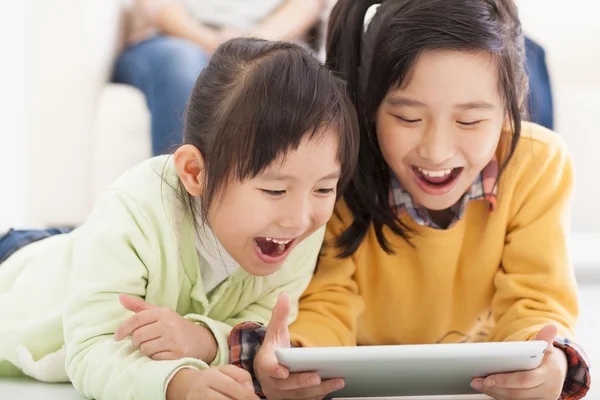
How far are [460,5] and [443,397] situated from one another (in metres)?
0.50

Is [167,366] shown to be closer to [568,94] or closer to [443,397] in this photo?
[443,397]

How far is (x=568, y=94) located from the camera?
2119mm

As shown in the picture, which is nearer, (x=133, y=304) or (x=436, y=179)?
(x=133, y=304)

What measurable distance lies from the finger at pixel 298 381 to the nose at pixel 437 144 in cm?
34

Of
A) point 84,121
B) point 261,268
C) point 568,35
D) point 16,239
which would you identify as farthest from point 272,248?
point 568,35

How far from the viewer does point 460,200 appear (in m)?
1.20

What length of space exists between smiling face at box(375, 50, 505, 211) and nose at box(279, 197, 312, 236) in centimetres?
20

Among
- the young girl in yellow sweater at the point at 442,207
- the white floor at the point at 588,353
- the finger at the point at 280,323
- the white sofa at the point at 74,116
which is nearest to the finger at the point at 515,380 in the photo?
the young girl in yellow sweater at the point at 442,207

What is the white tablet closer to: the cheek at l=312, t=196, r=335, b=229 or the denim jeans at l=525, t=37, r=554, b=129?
the cheek at l=312, t=196, r=335, b=229

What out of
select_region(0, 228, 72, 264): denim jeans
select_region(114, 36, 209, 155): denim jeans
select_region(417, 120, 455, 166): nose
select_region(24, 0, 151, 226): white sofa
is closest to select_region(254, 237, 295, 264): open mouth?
select_region(417, 120, 455, 166): nose

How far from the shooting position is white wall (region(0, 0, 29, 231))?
1.96 m

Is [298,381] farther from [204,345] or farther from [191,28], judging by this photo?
[191,28]

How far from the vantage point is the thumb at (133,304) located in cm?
95

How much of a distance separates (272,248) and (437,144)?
246 millimetres
